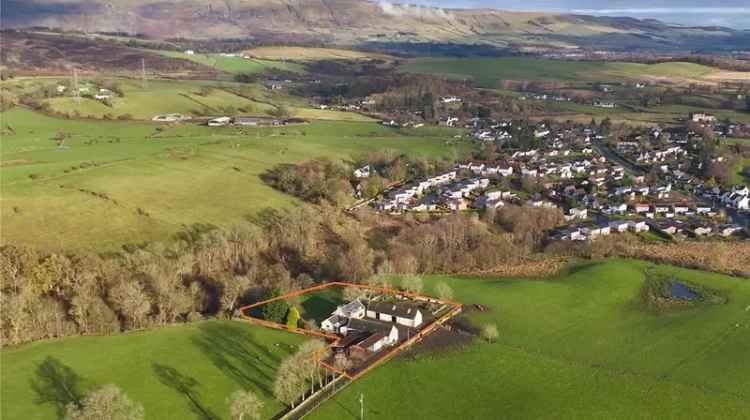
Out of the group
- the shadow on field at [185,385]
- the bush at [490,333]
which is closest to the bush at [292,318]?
the shadow on field at [185,385]

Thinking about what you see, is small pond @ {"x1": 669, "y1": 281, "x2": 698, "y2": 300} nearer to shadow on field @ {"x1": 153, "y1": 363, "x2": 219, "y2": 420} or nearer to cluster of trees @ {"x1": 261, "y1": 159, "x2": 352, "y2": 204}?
cluster of trees @ {"x1": 261, "y1": 159, "x2": 352, "y2": 204}

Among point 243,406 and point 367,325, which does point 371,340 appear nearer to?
point 367,325

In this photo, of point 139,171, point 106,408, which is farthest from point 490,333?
point 139,171

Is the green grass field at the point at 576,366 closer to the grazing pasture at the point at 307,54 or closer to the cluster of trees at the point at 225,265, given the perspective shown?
the cluster of trees at the point at 225,265

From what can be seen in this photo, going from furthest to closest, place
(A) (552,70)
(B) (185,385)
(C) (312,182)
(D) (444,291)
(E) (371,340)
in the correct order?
(A) (552,70) < (C) (312,182) < (D) (444,291) < (E) (371,340) < (B) (185,385)

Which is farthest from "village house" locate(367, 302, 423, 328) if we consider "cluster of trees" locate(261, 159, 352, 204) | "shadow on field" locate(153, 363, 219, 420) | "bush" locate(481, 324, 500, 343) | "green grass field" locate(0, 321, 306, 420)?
"cluster of trees" locate(261, 159, 352, 204)

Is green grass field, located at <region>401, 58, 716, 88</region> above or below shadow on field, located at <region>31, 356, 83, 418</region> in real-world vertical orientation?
above

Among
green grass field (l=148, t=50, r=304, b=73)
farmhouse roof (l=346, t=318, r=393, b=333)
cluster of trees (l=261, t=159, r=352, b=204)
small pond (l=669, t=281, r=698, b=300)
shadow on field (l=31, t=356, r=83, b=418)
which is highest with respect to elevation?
green grass field (l=148, t=50, r=304, b=73)

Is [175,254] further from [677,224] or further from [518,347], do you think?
[677,224]
